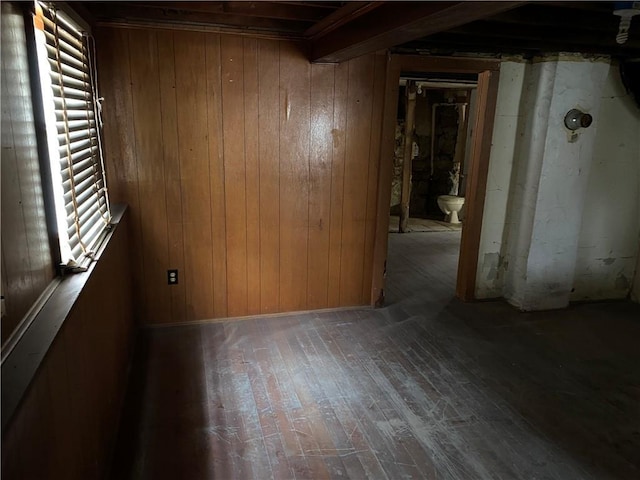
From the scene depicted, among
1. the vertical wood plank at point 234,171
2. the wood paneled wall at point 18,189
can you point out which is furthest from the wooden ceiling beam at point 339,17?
Result: the wood paneled wall at point 18,189

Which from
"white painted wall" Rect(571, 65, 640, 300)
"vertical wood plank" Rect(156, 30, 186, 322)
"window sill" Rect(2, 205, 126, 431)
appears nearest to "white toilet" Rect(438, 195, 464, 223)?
"white painted wall" Rect(571, 65, 640, 300)

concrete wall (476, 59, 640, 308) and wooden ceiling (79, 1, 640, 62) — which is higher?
wooden ceiling (79, 1, 640, 62)

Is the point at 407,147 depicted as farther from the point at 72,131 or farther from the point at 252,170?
the point at 72,131

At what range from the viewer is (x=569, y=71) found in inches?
138

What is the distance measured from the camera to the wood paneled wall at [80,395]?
1011 millimetres

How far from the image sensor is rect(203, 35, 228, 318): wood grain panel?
10.1 feet

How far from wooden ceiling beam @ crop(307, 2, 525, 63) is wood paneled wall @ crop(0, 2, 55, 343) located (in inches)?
53.0

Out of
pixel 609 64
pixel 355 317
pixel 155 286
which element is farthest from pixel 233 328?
pixel 609 64

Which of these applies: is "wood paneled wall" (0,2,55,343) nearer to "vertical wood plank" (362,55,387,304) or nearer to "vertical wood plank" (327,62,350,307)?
"vertical wood plank" (327,62,350,307)

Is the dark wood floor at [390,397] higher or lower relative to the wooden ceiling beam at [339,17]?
lower

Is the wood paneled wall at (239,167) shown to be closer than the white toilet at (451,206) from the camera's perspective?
Yes

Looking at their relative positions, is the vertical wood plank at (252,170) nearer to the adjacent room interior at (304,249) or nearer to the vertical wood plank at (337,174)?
the adjacent room interior at (304,249)

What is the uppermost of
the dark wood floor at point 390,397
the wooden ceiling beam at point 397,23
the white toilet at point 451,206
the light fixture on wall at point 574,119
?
the wooden ceiling beam at point 397,23

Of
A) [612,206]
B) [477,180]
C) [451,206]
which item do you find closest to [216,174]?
[477,180]
